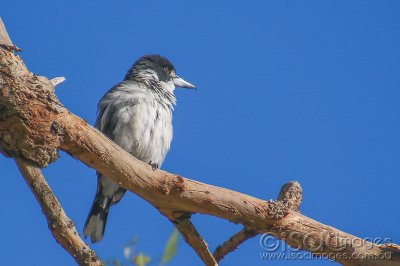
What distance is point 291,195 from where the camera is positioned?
4.21 m

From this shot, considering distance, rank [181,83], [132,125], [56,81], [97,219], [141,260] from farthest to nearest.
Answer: [181,83], [132,125], [97,219], [56,81], [141,260]

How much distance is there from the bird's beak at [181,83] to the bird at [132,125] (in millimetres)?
618

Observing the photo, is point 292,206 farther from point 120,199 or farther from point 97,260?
point 120,199

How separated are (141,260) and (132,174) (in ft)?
3.56

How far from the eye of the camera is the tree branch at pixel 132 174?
3641 millimetres

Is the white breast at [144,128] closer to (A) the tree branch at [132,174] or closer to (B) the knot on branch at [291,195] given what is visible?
(A) the tree branch at [132,174]

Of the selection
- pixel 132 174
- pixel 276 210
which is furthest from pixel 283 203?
pixel 132 174

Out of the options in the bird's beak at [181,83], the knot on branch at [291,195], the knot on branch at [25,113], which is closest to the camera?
the knot on branch at [25,113]

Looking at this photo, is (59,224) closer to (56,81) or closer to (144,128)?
(56,81)

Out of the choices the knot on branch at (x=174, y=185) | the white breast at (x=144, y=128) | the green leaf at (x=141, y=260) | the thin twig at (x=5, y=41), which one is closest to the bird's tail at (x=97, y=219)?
the white breast at (x=144, y=128)

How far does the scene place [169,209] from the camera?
4191mm

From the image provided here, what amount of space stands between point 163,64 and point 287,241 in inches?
141

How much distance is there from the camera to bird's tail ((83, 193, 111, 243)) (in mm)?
5785

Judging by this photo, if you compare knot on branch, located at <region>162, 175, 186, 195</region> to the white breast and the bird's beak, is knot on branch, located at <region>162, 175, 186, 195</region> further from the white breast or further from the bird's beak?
the bird's beak
